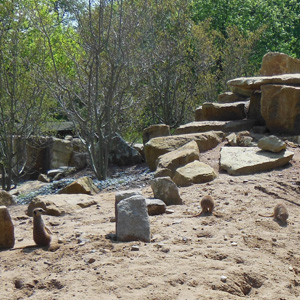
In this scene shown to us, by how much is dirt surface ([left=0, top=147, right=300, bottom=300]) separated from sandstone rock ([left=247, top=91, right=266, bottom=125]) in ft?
14.4

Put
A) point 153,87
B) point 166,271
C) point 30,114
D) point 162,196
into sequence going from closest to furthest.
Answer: point 166,271 < point 162,196 < point 30,114 < point 153,87

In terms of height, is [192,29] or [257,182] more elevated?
[192,29]

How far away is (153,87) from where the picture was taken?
16938mm

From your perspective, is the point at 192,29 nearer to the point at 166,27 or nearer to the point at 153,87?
the point at 166,27

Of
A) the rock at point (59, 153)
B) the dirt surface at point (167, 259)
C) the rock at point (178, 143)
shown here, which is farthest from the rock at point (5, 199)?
the rock at point (59, 153)

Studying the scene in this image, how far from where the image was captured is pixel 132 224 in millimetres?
4863

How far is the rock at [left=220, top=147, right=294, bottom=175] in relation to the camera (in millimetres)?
8117

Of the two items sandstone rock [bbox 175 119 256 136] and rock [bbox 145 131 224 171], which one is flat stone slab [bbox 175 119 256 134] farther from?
rock [bbox 145 131 224 171]

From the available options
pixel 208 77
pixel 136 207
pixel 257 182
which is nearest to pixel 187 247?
pixel 136 207

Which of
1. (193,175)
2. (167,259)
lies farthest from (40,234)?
(193,175)

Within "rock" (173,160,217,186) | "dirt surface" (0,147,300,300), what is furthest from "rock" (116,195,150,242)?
"rock" (173,160,217,186)

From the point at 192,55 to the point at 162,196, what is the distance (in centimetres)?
1194

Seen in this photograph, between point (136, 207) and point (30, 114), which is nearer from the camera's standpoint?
point (136, 207)

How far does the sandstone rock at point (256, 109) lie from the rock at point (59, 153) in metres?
6.71
